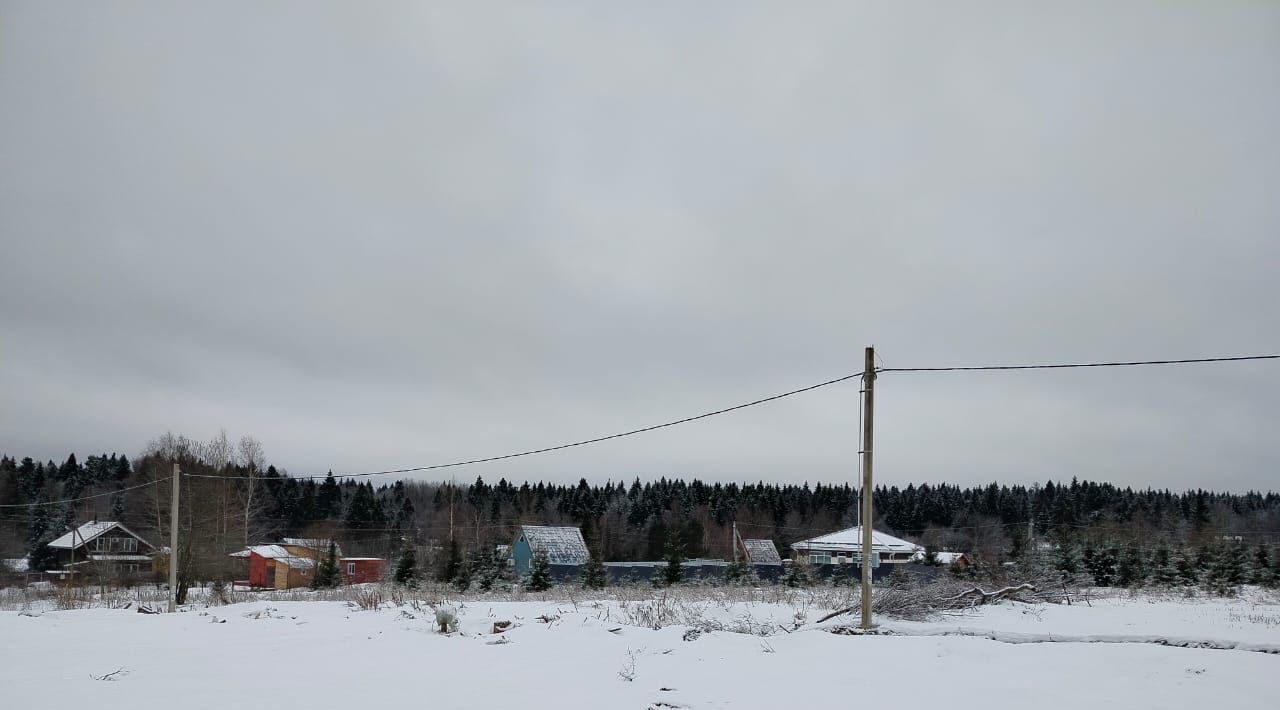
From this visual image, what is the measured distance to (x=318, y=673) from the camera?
38.8 ft

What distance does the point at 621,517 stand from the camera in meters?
102

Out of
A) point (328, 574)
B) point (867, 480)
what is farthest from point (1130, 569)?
point (328, 574)

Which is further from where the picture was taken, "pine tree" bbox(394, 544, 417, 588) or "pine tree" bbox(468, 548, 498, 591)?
"pine tree" bbox(394, 544, 417, 588)

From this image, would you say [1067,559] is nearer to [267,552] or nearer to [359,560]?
[359,560]

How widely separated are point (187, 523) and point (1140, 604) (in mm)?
37388

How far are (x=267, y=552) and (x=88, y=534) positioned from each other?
740 inches

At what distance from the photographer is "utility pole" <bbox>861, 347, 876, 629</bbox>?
49.6 feet

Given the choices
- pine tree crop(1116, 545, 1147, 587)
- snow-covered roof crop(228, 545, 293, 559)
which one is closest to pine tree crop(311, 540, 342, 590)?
snow-covered roof crop(228, 545, 293, 559)

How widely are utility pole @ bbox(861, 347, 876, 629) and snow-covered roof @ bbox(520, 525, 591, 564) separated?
143 feet

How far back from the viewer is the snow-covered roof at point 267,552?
54.7m

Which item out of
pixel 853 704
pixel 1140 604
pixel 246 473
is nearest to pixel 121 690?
pixel 853 704

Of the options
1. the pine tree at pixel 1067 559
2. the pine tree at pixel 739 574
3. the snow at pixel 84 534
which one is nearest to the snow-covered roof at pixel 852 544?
the pine tree at pixel 739 574

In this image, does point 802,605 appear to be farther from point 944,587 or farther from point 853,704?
point 853,704

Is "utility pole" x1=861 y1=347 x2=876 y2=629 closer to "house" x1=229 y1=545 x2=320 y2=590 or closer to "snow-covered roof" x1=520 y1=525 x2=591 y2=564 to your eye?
"snow-covered roof" x1=520 y1=525 x2=591 y2=564
